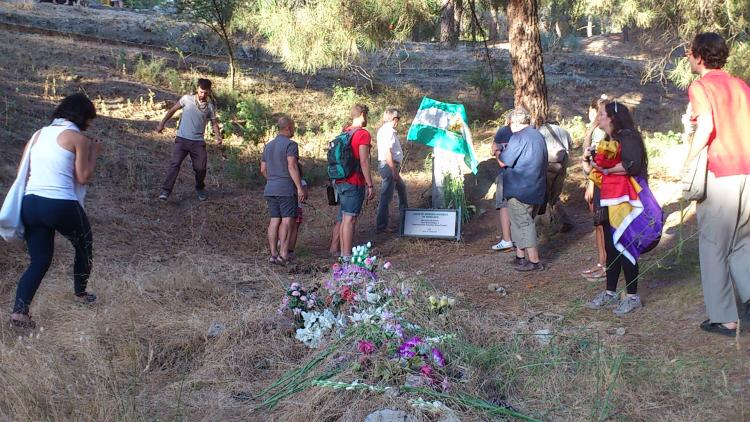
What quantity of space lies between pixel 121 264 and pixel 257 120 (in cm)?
630

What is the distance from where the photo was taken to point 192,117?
32.9ft

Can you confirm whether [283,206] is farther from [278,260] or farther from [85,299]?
[85,299]

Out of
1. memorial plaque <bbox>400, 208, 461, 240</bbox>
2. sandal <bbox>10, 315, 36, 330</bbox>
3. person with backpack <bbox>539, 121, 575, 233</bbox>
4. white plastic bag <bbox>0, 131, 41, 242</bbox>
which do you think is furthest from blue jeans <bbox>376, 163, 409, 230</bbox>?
sandal <bbox>10, 315, 36, 330</bbox>

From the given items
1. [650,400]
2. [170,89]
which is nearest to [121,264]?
[650,400]

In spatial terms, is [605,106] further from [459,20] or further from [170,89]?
[170,89]

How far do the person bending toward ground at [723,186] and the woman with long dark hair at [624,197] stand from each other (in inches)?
28.9

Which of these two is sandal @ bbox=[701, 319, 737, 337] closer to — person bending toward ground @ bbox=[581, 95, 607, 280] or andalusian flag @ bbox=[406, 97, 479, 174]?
person bending toward ground @ bbox=[581, 95, 607, 280]

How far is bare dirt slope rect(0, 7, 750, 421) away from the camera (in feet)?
13.3

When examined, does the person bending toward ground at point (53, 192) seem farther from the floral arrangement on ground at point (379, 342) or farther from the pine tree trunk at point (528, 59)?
the pine tree trunk at point (528, 59)

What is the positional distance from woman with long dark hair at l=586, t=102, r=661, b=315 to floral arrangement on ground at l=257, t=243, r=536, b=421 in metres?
1.44

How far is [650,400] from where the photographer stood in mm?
4059

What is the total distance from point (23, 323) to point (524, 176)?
440 cm

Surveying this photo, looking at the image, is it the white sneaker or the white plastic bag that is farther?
the white sneaker

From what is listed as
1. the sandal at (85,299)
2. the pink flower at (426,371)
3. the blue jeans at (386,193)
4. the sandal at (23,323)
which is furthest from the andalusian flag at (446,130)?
the pink flower at (426,371)
